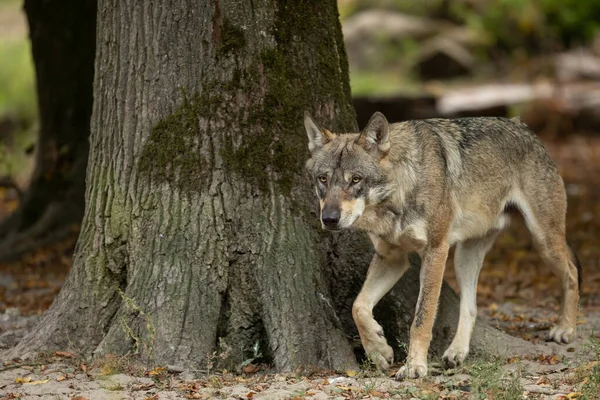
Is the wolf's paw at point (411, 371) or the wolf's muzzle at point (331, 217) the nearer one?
the wolf's muzzle at point (331, 217)

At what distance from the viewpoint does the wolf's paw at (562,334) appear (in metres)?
7.09

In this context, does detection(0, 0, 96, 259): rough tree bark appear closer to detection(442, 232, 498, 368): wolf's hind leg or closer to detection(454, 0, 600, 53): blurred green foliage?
detection(442, 232, 498, 368): wolf's hind leg

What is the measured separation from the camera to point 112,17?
20.6 feet

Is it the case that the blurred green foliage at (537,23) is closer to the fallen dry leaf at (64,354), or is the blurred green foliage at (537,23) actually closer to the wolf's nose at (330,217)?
the wolf's nose at (330,217)

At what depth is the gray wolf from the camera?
19.5 feet

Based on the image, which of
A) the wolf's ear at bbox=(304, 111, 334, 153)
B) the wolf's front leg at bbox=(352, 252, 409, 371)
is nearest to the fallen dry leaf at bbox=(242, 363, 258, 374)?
the wolf's front leg at bbox=(352, 252, 409, 371)

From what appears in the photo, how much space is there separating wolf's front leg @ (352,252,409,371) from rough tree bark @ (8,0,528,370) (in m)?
0.21

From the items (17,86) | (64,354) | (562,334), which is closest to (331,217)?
(64,354)

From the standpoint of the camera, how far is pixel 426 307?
6.14m

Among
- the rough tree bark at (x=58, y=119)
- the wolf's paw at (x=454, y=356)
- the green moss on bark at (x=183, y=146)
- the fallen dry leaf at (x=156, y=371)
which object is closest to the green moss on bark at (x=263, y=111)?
the green moss on bark at (x=183, y=146)

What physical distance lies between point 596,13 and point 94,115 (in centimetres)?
2032

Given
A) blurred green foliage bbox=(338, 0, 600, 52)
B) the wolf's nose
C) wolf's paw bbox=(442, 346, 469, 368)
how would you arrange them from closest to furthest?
the wolf's nose → wolf's paw bbox=(442, 346, 469, 368) → blurred green foliage bbox=(338, 0, 600, 52)

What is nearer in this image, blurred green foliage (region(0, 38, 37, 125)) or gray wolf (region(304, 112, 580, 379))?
gray wolf (region(304, 112, 580, 379))

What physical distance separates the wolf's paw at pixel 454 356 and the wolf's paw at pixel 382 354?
0.51m
